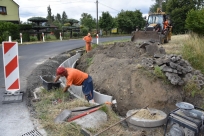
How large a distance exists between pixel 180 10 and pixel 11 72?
34858mm

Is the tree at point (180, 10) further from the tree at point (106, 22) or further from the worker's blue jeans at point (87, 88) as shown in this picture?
the worker's blue jeans at point (87, 88)

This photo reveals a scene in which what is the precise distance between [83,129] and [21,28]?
2395 cm

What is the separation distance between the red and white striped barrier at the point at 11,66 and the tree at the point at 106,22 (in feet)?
124

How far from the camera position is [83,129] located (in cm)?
342

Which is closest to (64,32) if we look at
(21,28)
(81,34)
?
(81,34)

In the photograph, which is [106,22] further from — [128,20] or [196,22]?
[196,22]

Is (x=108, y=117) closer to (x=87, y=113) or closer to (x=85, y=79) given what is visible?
(x=87, y=113)

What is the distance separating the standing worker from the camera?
509 cm

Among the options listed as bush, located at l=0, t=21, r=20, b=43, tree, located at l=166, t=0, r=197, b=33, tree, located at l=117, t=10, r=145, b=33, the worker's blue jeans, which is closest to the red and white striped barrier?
the worker's blue jeans

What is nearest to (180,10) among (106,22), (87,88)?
(106,22)

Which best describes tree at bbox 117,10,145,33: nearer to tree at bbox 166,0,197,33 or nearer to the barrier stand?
tree at bbox 166,0,197,33

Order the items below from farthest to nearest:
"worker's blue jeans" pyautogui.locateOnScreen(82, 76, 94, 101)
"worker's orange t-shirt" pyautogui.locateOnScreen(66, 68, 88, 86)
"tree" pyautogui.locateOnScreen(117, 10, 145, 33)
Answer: "tree" pyautogui.locateOnScreen(117, 10, 145, 33) → "worker's blue jeans" pyautogui.locateOnScreen(82, 76, 94, 101) → "worker's orange t-shirt" pyautogui.locateOnScreen(66, 68, 88, 86)

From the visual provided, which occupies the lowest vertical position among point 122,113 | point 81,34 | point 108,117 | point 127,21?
point 122,113

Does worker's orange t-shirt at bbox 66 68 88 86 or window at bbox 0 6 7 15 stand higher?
window at bbox 0 6 7 15
